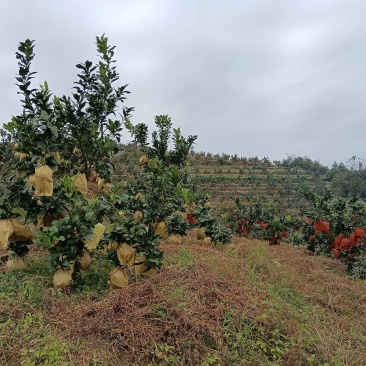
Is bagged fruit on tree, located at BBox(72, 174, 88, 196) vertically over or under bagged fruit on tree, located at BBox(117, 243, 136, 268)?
over

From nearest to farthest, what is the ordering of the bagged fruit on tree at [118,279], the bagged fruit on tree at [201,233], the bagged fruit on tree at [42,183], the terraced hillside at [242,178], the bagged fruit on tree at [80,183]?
the bagged fruit on tree at [42,183]
the bagged fruit on tree at [118,279]
the bagged fruit on tree at [80,183]
the bagged fruit on tree at [201,233]
the terraced hillside at [242,178]

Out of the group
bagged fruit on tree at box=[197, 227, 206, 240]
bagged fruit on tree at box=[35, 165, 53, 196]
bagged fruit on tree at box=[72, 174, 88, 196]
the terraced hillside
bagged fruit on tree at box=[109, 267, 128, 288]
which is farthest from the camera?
the terraced hillside

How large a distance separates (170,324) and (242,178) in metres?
21.8

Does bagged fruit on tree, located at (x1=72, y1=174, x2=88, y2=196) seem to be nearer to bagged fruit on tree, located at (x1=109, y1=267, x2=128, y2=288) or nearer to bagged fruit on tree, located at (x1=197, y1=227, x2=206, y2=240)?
bagged fruit on tree, located at (x1=109, y1=267, x2=128, y2=288)

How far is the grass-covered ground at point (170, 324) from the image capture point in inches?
96.4

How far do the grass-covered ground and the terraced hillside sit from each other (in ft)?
51.5

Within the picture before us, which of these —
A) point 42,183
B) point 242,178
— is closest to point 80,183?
point 42,183

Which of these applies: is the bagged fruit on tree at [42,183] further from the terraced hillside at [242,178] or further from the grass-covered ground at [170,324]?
the terraced hillside at [242,178]

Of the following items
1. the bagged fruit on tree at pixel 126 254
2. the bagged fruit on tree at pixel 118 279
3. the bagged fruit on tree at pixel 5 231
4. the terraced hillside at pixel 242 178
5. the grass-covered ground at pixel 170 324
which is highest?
the terraced hillside at pixel 242 178

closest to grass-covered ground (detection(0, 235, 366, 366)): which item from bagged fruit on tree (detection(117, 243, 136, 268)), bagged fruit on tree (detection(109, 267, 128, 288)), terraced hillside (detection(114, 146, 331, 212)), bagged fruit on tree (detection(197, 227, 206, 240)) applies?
bagged fruit on tree (detection(109, 267, 128, 288))

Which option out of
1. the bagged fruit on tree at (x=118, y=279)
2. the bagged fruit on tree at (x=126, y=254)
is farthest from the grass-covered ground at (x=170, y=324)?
the bagged fruit on tree at (x=126, y=254)

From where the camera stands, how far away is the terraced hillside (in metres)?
21.0

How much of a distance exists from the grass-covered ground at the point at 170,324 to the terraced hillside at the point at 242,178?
1570 centimetres

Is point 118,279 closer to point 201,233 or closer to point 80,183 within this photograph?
point 80,183
